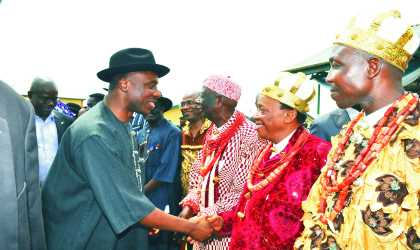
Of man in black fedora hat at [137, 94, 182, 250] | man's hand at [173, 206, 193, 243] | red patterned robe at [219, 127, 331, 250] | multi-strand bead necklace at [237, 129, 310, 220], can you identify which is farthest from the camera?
man in black fedora hat at [137, 94, 182, 250]

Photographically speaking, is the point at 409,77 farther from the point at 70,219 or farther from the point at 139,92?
the point at 70,219

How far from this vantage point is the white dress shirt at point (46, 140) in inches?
190

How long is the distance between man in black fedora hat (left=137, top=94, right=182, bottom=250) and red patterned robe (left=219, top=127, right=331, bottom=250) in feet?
8.73

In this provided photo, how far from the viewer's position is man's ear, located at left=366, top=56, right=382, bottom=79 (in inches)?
65.5

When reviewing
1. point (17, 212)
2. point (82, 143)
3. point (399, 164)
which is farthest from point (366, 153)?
point (82, 143)

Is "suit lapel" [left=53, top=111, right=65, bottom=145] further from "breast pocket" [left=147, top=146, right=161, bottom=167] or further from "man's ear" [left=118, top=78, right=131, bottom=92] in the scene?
"man's ear" [left=118, top=78, right=131, bottom=92]

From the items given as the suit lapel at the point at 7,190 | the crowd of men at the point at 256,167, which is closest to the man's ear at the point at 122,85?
the crowd of men at the point at 256,167

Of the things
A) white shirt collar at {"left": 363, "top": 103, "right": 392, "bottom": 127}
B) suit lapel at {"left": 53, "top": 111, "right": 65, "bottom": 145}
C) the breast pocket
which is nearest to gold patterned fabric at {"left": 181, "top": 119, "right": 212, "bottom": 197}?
the breast pocket

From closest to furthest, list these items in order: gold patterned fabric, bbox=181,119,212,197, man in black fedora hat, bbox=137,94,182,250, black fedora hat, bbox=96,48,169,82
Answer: black fedora hat, bbox=96,48,169,82
man in black fedora hat, bbox=137,94,182,250
gold patterned fabric, bbox=181,119,212,197

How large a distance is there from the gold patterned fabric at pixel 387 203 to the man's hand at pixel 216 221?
1374mm

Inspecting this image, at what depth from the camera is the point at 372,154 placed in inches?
61.7

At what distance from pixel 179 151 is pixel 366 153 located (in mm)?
3841

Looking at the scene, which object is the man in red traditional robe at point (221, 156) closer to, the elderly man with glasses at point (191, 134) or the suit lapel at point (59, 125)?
the elderly man with glasses at point (191, 134)

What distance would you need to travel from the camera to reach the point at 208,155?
141 inches
